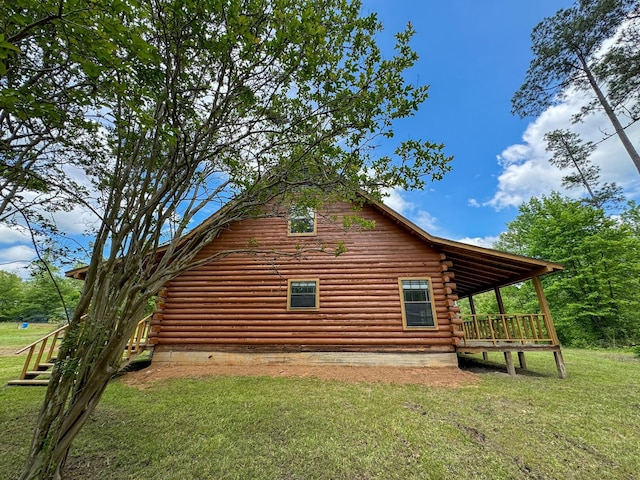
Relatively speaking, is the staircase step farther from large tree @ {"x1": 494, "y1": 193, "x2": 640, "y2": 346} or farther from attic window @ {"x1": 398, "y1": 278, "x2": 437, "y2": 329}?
large tree @ {"x1": 494, "y1": 193, "x2": 640, "y2": 346}

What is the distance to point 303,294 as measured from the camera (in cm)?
888

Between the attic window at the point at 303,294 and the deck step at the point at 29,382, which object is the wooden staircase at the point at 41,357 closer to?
the deck step at the point at 29,382

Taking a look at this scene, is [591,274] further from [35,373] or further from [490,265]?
[35,373]

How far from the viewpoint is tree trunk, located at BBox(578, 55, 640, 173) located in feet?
27.6

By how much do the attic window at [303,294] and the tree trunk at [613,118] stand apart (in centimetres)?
1120

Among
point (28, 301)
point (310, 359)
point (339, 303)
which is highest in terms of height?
point (28, 301)

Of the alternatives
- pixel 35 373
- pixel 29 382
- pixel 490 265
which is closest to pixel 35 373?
pixel 35 373

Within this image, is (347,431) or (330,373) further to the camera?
(330,373)

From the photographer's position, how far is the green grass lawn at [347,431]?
10.3 ft

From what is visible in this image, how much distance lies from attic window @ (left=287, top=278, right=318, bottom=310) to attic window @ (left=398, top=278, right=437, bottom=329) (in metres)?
2.89

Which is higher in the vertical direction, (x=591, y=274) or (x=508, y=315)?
(x=591, y=274)

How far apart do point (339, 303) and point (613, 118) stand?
38.2 ft

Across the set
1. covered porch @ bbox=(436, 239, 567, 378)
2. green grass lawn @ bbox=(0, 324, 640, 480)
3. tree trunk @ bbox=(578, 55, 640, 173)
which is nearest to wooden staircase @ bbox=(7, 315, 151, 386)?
green grass lawn @ bbox=(0, 324, 640, 480)

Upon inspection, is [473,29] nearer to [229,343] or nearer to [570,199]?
[229,343]
